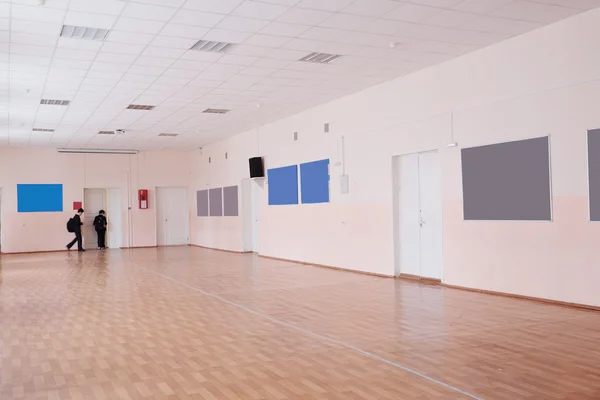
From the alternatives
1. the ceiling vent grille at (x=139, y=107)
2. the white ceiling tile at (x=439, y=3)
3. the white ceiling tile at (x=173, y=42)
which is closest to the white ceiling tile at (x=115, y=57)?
the white ceiling tile at (x=173, y=42)

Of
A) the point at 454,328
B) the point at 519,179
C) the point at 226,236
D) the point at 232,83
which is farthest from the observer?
the point at 226,236

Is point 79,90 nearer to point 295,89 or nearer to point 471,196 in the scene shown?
point 295,89

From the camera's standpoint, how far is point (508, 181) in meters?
8.14

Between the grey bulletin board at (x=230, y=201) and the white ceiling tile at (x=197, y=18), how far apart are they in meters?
10.4

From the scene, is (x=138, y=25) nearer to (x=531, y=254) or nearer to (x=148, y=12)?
(x=148, y=12)

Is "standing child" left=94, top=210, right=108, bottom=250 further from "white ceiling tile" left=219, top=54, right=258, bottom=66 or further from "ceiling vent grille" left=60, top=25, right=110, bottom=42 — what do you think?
"ceiling vent grille" left=60, top=25, right=110, bottom=42

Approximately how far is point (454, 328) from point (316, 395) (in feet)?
8.39

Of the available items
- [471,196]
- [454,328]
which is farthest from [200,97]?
[454,328]

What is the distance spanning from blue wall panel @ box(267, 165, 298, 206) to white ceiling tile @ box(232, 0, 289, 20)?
691 cm

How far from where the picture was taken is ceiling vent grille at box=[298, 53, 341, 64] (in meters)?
8.98

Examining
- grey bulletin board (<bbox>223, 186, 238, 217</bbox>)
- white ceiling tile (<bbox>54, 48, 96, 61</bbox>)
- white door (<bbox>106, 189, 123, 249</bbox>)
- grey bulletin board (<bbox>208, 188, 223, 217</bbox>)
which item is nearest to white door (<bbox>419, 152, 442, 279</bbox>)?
white ceiling tile (<bbox>54, 48, 96, 61</bbox>)

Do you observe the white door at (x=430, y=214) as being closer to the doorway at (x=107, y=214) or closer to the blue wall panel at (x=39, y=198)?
the doorway at (x=107, y=214)

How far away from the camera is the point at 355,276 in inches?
429

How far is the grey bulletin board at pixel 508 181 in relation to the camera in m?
7.62
